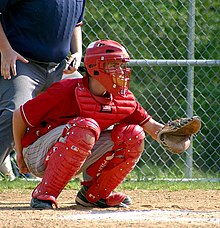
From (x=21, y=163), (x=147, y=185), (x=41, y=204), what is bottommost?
(x=147, y=185)

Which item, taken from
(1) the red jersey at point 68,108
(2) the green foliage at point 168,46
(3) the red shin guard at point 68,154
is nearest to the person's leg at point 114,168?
(1) the red jersey at point 68,108

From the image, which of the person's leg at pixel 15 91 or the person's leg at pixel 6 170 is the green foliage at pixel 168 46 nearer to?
the person's leg at pixel 6 170

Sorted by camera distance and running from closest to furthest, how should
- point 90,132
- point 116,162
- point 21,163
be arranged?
point 90,132 < point 116,162 < point 21,163

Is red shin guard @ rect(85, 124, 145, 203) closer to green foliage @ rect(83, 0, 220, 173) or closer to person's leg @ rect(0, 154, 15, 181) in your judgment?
person's leg @ rect(0, 154, 15, 181)

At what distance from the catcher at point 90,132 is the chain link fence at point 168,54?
10.3 feet

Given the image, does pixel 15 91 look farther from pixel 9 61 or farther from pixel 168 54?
pixel 168 54

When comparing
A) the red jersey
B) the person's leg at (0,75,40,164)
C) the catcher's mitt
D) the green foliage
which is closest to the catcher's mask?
the red jersey

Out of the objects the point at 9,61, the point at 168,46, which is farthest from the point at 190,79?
the point at 9,61

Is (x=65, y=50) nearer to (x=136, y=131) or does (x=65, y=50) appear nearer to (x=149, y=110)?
(x=136, y=131)

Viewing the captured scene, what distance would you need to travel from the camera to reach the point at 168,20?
9.14 metres

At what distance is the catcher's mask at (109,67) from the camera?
5.39 m

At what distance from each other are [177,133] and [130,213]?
64 centimetres

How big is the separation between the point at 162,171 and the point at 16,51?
3.12m

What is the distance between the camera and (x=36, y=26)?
5996mm
